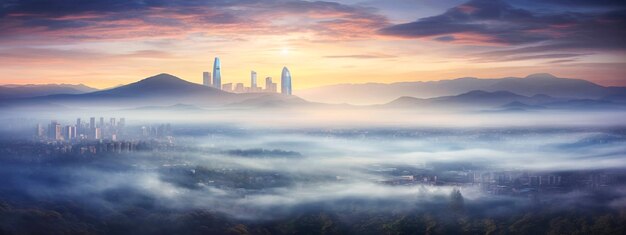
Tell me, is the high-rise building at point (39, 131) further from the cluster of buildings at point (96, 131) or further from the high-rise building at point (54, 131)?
the high-rise building at point (54, 131)

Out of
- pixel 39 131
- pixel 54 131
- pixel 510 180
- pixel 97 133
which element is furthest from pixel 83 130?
pixel 510 180

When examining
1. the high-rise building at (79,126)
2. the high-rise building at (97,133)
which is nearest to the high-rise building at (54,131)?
the high-rise building at (79,126)

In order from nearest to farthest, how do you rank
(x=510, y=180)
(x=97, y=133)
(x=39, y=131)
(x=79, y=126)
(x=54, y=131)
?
(x=39, y=131)
(x=54, y=131)
(x=79, y=126)
(x=97, y=133)
(x=510, y=180)

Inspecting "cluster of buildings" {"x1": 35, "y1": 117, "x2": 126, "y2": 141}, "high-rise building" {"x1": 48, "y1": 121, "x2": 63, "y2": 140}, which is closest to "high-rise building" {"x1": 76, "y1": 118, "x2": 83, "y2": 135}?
"cluster of buildings" {"x1": 35, "y1": 117, "x2": 126, "y2": 141}

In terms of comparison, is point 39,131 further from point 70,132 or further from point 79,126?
point 79,126

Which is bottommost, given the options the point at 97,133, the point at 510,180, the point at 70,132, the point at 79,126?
the point at 510,180

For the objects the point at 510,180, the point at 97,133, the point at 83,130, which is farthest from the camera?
the point at 510,180

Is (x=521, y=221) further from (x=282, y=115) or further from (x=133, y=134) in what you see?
(x=133, y=134)

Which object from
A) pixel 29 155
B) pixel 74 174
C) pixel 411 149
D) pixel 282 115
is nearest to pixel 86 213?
pixel 74 174
